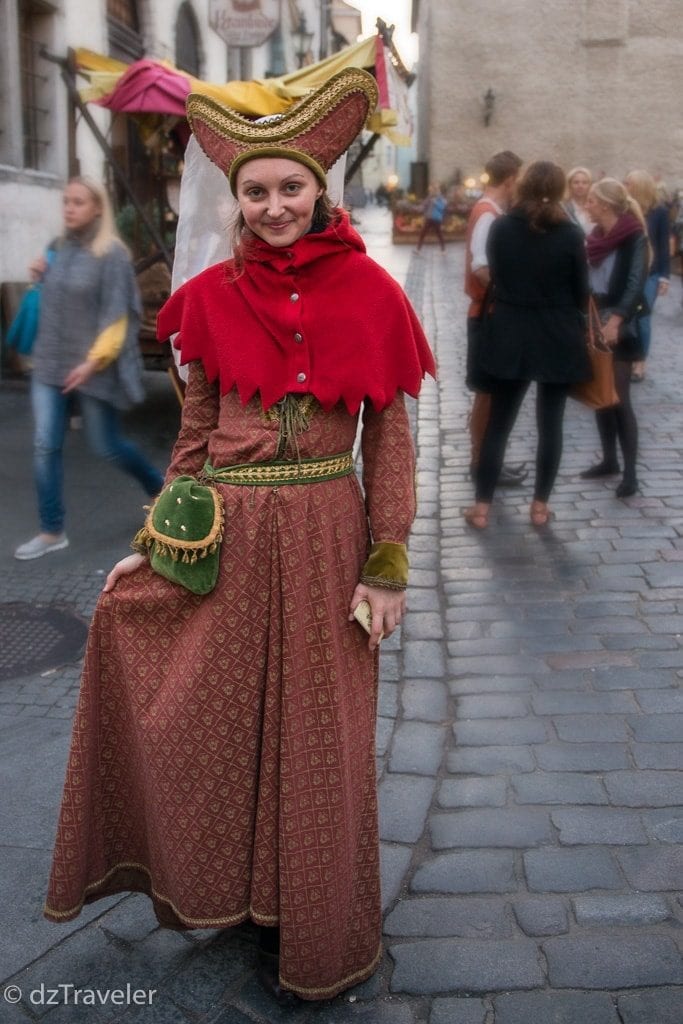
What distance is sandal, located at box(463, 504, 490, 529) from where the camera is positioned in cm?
610

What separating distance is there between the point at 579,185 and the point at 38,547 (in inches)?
222

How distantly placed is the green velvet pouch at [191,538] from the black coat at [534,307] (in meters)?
3.52

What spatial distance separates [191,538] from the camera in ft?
7.86

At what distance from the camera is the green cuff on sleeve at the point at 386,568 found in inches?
96.4

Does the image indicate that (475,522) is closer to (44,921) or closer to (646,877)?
(646,877)

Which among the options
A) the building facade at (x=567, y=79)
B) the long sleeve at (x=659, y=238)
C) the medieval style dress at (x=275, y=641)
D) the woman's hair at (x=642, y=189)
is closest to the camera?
the medieval style dress at (x=275, y=641)

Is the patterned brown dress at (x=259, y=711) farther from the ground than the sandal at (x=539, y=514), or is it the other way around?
the patterned brown dress at (x=259, y=711)

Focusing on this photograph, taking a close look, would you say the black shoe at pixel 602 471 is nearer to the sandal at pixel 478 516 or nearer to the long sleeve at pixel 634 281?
the long sleeve at pixel 634 281

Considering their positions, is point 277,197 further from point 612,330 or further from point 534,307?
point 612,330

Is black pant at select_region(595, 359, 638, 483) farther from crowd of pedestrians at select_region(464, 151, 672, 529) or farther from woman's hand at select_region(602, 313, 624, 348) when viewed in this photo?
woman's hand at select_region(602, 313, 624, 348)

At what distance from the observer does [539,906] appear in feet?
9.64

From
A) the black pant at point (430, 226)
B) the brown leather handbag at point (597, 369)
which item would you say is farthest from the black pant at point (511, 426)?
the black pant at point (430, 226)

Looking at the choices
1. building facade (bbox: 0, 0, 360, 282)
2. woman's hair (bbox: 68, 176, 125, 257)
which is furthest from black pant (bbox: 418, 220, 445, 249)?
woman's hair (bbox: 68, 176, 125, 257)

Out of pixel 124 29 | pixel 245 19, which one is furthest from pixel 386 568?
pixel 124 29
